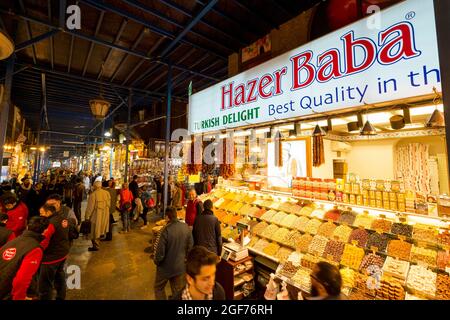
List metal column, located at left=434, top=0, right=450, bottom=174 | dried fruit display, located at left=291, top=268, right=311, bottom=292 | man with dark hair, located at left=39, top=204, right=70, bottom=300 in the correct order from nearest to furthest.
→ 1. metal column, located at left=434, top=0, right=450, bottom=174
2. dried fruit display, located at left=291, top=268, right=311, bottom=292
3. man with dark hair, located at left=39, top=204, right=70, bottom=300

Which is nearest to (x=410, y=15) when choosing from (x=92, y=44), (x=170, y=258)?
(x=170, y=258)

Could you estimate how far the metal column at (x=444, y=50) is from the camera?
1.61 meters

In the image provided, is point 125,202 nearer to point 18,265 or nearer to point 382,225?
point 18,265

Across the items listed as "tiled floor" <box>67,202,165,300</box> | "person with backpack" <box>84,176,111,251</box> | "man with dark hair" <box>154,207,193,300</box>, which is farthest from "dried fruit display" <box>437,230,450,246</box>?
"person with backpack" <box>84,176,111,251</box>

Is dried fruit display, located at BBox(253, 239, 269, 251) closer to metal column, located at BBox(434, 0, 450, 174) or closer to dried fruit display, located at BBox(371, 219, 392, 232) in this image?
dried fruit display, located at BBox(371, 219, 392, 232)

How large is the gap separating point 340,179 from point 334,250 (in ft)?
4.51

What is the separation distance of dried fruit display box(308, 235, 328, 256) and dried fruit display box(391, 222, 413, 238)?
39.9 inches

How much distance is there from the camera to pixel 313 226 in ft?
12.5

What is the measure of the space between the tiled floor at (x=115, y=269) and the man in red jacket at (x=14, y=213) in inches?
60.9

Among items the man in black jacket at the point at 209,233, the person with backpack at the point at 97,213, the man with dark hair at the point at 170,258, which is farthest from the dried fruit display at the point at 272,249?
the person with backpack at the point at 97,213

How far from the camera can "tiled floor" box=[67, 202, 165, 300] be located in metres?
4.11

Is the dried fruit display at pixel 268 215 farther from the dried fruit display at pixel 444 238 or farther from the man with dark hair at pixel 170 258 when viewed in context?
the dried fruit display at pixel 444 238
